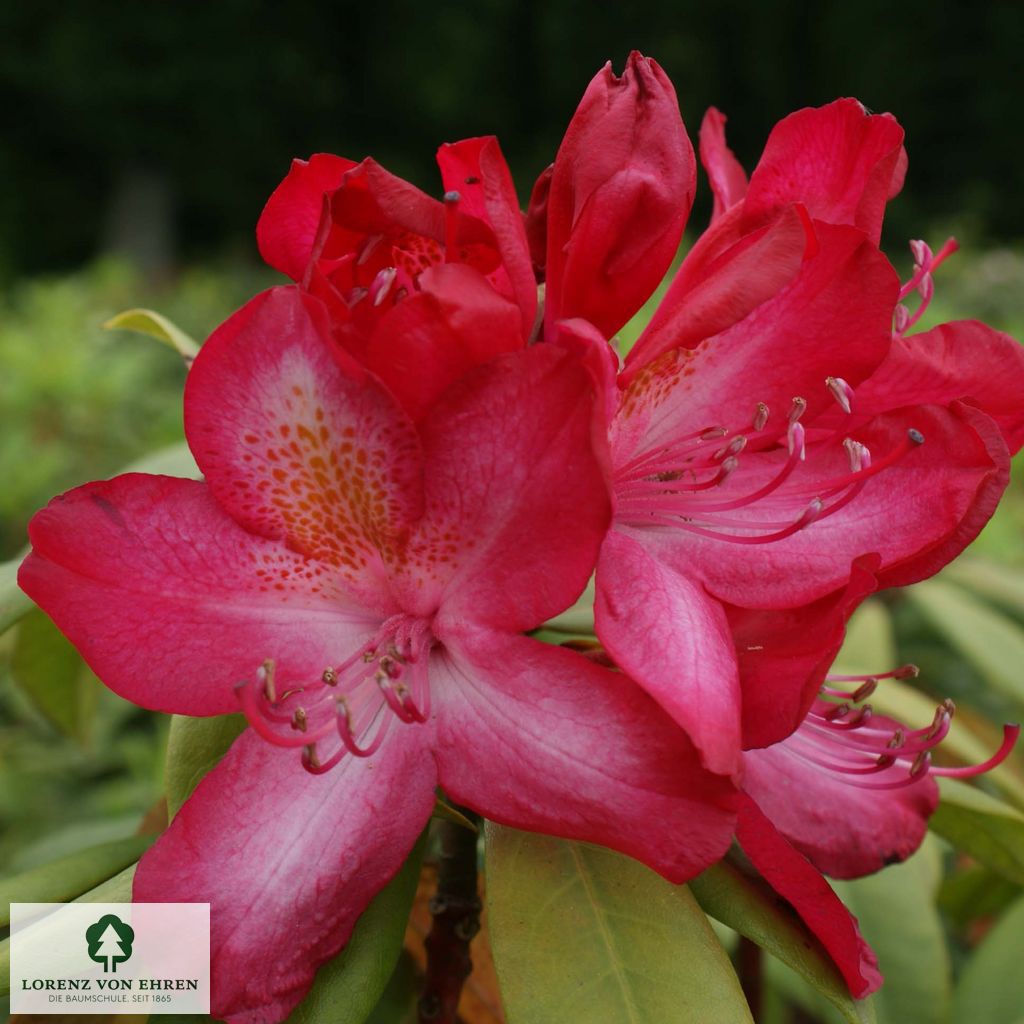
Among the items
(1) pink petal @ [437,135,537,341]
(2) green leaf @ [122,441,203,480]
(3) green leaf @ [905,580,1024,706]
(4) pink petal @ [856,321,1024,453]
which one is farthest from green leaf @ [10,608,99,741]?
(3) green leaf @ [905,580,1024,706]

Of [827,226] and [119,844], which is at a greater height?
[827,226]

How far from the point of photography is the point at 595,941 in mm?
544

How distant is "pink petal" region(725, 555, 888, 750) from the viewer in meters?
0.45

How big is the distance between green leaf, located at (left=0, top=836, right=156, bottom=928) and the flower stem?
0.19 m

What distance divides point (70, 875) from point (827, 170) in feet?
1.83

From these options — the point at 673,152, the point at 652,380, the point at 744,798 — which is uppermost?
the point at 673,152

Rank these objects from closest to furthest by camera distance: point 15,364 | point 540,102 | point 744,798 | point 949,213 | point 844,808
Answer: point 744,798
point 844,808
point 15,364
point 949,213
point 540,102

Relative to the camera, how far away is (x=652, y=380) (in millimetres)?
563

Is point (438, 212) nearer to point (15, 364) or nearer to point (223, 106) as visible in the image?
point (15, 364)

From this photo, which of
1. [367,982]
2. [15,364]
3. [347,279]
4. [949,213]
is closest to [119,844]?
[367,982]

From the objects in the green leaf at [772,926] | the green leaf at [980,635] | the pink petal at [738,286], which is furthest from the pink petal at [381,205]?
the green leaf at [980,635]

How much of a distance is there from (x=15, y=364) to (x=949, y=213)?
8.54m

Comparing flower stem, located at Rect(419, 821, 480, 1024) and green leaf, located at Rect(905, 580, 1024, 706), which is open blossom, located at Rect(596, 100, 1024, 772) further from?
green leaf, located at Rect(905, 580, 1024, 706)

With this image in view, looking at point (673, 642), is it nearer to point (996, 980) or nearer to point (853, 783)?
point (853, 783)
